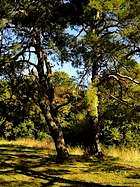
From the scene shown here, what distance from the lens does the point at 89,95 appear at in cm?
1243

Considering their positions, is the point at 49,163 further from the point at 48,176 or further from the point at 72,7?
the point at 72,7

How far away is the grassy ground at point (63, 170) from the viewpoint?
13.0 m

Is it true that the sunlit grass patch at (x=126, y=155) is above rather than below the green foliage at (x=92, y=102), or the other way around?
below

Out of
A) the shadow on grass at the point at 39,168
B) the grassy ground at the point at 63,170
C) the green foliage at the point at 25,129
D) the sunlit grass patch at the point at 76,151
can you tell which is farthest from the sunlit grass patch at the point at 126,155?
the green foliage at the point at 25,129

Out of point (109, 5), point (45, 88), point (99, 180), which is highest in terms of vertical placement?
point (109, 5)

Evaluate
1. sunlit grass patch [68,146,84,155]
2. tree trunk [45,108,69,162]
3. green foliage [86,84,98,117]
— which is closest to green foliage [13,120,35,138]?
sunlit grass patch [68,146,84,155]

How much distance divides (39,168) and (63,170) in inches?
32.2

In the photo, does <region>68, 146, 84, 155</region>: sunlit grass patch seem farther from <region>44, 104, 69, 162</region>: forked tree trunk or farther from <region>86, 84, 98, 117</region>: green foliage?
<region>86, 84, 98, 117</region>: green foliage

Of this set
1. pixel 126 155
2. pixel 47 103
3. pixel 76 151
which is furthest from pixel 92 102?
pixel 76 151

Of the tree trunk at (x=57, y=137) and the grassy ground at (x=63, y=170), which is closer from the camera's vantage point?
the grassy ground at (x=63, y=170)

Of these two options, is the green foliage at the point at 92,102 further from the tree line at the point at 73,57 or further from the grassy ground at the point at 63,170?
the grassy ground at the point at 63,170

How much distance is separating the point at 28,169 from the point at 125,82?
500 cm

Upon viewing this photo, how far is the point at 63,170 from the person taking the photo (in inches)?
590

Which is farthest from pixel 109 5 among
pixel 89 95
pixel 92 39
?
pixel 89 95
